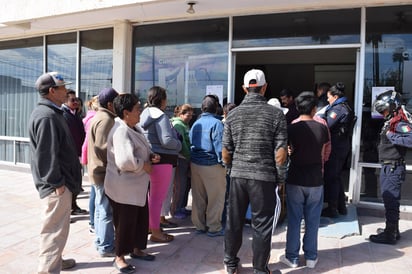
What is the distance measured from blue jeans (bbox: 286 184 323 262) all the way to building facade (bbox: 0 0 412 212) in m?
2.20

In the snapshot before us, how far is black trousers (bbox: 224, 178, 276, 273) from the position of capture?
3033 mm

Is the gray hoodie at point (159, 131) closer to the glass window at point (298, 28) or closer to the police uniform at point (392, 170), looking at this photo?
the police uniform at point (392, 170)

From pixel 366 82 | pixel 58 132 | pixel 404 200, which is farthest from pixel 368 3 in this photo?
pixel 58 132

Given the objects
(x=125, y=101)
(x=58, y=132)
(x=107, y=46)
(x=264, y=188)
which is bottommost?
(x=264, y=188)

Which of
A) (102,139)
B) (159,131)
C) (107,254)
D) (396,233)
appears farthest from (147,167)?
(396,233)

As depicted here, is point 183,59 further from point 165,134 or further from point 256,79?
point 256,79

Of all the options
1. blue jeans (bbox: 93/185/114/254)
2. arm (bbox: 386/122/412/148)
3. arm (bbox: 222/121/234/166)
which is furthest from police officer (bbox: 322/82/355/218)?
blue jeans (bbox: 93/185/114/254)

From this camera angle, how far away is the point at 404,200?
17.0 feet

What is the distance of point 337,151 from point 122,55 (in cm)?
413

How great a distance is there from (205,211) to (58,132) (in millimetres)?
2150

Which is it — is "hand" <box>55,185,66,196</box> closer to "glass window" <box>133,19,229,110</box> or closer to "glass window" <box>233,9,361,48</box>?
"glass window" <box>133,19,229,110</box>

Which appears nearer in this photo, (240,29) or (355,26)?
(355,26)

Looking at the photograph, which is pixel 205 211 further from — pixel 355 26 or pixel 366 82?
pixel 355 26

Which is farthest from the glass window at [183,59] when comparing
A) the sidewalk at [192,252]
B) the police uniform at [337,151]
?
the sidewalk at [192,252]
